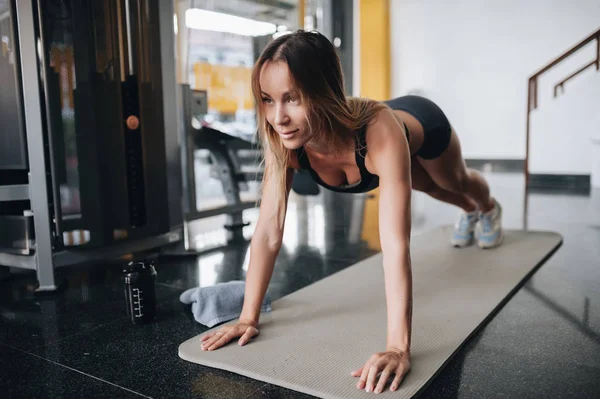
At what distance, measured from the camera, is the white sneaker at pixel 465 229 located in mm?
2193

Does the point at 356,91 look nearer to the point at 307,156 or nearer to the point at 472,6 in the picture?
the point at 472,6

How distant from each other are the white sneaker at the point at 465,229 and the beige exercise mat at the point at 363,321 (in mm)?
58

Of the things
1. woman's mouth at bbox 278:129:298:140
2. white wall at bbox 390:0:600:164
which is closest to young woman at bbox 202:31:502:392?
woman's mouth at bbox 278:129:298:140

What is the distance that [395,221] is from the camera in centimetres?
114

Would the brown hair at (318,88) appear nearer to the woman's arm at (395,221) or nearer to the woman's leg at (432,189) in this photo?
the woman's arm at (395,221)

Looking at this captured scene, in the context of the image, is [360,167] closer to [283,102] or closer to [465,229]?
[283,102]

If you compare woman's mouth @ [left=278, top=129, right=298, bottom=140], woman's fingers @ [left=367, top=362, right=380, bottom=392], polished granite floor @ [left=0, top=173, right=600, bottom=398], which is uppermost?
woman's mouth @ [left=278, top=129, right=298, bottom=140]

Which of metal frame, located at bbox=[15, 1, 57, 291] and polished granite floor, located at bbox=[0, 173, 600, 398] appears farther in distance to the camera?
metal frame, located at bbox=[15, 1, 57, 291]

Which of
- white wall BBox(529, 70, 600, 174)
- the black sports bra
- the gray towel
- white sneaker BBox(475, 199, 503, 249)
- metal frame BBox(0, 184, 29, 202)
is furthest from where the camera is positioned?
white wall BBox(529, 70, 600, 174)

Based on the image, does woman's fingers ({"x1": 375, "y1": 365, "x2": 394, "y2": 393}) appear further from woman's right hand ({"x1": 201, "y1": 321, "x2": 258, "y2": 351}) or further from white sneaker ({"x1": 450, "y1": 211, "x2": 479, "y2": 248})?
white sneaker ({"x1": 450, "y1": 211, "x2": 479, "y2": 248})

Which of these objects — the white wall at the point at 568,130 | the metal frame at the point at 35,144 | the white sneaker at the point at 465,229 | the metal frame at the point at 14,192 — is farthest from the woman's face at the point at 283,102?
the white wall at the point at 568,130

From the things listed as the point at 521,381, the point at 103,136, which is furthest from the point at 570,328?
the point at 103,136

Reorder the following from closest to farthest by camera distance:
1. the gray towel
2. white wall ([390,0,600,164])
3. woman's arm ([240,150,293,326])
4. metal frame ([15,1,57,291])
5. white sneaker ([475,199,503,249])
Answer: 1. woman's arm ([240,150,293,326])
2. the gray towel
3. metal frame ([15,1,57,291])
4. white sneaker ([475,199,503,249])
5. white wall ([390,0,600,164])

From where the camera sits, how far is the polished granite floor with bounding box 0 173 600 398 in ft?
3.48
